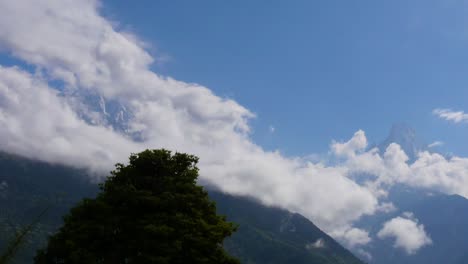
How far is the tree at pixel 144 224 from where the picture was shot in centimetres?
2880

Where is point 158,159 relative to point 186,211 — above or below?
above

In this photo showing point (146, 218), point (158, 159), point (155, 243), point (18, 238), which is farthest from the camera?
point (158, 159)

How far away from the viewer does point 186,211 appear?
106 ft

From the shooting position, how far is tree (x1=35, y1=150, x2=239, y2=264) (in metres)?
28.8

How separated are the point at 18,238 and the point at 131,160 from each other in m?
28.5

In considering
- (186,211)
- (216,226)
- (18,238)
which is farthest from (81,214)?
(18,238)

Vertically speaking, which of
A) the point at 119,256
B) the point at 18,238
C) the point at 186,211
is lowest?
the point at 18,238

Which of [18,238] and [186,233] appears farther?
[186,233]

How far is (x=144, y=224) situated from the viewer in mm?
30109

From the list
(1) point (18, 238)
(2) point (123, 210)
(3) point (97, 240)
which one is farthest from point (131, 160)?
(1) point (18, 238)

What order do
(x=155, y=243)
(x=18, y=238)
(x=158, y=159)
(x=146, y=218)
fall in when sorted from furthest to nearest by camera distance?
(x=158, y=159)
(x=146, y=218)
(x=155, y=243)
(x=18, y=238)

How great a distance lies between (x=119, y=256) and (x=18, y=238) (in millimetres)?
24536

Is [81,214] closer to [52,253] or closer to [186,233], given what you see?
[52,253]

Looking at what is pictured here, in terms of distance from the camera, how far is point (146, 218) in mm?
30734
